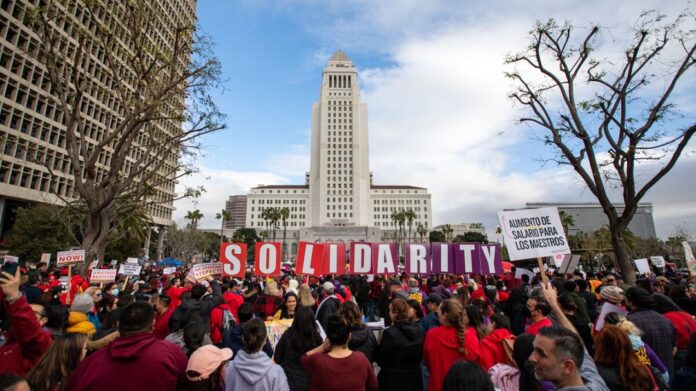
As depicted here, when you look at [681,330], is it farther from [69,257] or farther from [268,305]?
[69,257]

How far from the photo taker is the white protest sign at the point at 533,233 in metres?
6.27

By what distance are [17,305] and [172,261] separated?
32323 mm

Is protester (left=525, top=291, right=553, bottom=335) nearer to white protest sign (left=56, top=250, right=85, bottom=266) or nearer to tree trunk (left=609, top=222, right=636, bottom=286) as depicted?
tree trunk (left=609, top=222, right=636, bottom=286)

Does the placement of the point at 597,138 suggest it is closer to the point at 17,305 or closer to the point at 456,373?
the point at 456,373

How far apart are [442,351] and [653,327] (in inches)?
113

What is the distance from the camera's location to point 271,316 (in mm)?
6262

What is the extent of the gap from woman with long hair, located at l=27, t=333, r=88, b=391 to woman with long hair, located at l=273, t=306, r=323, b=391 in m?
1.83

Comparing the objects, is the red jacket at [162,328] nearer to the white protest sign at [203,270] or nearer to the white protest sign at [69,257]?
the white protest sign at [203,270]

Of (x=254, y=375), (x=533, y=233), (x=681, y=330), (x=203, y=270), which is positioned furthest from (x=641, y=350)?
(x=203, y=270)

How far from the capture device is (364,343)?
153 inches

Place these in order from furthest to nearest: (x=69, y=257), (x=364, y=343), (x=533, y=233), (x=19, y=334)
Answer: (x=69, y=257) → (x=533, y=233) → (x=364, y=343) → (x=19, y=334)

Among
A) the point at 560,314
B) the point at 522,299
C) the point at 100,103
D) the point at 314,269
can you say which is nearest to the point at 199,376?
the point at 560,314

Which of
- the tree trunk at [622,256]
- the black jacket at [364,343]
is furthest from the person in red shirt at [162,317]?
the tree trunk at [622,256]

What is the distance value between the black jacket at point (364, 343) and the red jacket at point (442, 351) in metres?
0.59
